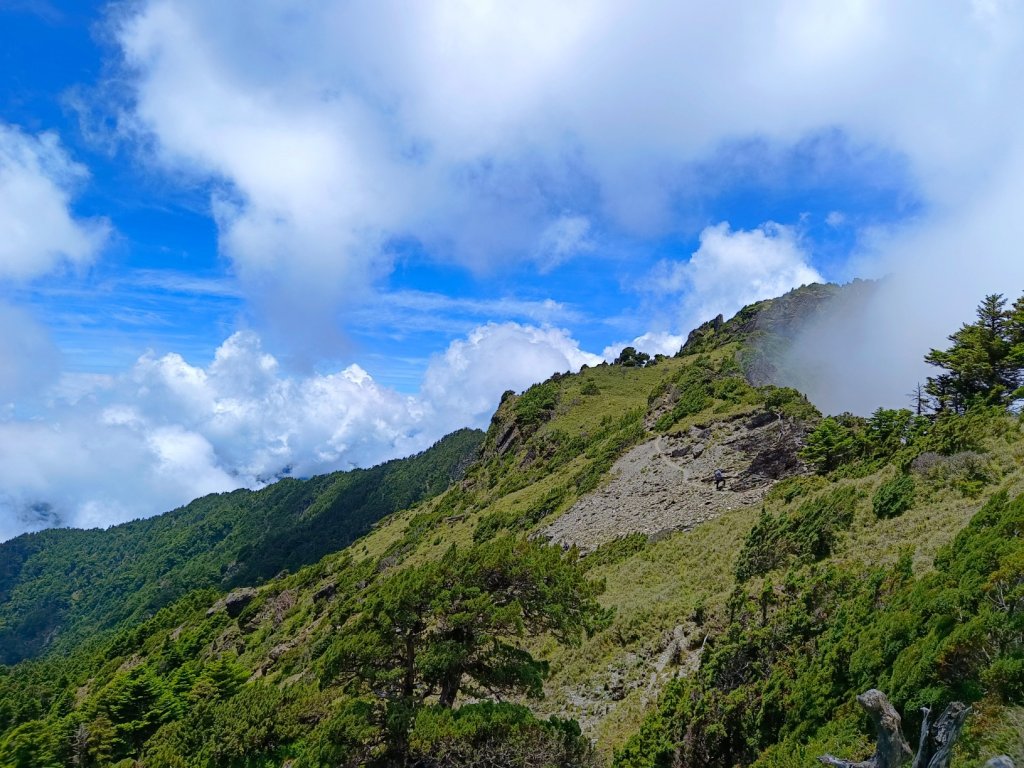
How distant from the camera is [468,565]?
1313 centimetres

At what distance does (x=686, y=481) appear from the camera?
38.1 metres

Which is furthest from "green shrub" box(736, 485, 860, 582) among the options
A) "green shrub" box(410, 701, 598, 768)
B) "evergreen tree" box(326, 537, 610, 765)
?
"green shrub" box(410, 701, 598, 768)

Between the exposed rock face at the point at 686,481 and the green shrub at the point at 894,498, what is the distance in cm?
1229

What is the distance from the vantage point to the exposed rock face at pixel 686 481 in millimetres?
33781

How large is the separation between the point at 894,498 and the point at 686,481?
771 inches

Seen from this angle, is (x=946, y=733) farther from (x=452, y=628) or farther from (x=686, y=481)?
(x=686, y=481)

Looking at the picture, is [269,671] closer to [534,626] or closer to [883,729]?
[534,626]

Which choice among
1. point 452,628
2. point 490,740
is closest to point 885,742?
point 490,740

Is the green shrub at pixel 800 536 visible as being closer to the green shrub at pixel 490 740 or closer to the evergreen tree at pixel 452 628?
the evergreen tree at pixel 452 628

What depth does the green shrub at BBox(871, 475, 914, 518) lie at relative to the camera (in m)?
18.2

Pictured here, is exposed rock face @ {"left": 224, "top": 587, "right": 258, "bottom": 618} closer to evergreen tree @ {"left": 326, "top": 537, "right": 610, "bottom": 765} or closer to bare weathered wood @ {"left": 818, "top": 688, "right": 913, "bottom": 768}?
evergreen tree @ {"left": 326, "top": 537, "right": 610, "bottom": 765}

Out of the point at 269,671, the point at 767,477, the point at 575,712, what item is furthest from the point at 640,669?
the point at 269,671

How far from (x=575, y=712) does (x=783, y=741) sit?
773 cm

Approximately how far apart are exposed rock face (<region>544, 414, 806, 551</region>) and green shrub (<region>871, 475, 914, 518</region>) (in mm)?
12287
